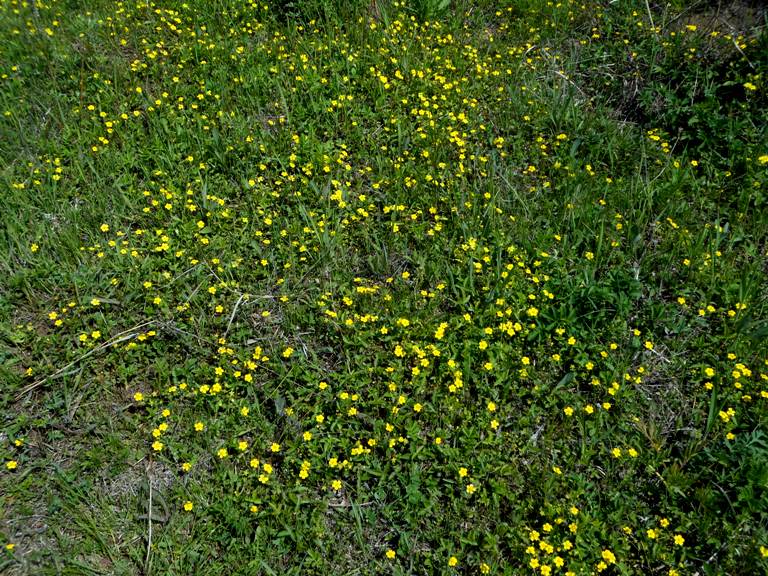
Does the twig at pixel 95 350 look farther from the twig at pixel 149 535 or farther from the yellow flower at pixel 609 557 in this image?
the yellow flower at pixel 609 557

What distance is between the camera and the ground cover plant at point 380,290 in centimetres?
311

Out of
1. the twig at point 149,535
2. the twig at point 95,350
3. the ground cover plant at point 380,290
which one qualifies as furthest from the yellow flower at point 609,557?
the twig at point 95,350

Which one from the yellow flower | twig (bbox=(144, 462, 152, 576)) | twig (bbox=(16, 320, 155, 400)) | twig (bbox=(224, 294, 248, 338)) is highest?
twig (bbox=(224, 294, 248, 338))

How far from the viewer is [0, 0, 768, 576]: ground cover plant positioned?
3.11 m

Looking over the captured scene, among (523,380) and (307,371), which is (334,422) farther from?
(523,380)

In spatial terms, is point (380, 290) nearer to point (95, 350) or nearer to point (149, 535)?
point (95, 350)

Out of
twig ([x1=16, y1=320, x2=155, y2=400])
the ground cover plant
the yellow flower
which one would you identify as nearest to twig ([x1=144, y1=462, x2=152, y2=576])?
the ground cover plant

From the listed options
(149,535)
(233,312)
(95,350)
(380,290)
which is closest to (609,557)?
(380,290)

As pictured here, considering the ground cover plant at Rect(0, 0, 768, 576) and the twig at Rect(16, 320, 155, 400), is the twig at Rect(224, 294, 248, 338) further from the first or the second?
the twig at Rect(16, 320, 155, 400)

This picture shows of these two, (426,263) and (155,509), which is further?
(426,263)

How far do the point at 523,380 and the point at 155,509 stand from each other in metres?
2.20

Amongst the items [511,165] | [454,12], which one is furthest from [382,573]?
[454,12]

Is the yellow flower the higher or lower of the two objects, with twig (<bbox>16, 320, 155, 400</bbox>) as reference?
lower

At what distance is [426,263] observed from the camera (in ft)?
13.8
